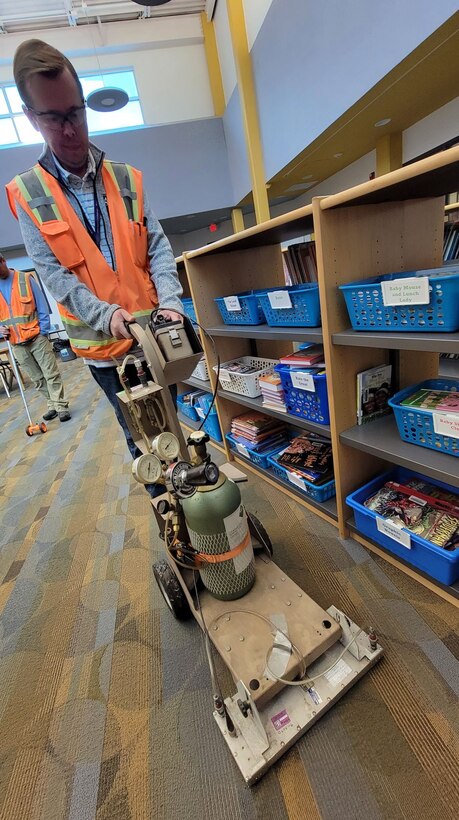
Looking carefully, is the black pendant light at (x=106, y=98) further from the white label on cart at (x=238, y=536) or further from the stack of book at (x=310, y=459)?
the white label on cart at (x=238, y=536)

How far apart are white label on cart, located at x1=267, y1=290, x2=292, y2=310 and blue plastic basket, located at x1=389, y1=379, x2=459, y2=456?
0.57 meters

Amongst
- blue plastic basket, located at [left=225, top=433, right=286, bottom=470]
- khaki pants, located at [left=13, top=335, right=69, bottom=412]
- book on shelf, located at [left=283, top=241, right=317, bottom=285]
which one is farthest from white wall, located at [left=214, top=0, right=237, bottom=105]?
blue plastic basket, located at [left=225, top=433, right=286, bottom=470]

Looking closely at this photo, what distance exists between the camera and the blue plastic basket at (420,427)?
107cm

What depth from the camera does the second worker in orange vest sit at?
1.09 m

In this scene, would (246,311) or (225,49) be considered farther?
(225,49)

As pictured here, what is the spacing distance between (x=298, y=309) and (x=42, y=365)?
321 centimetres

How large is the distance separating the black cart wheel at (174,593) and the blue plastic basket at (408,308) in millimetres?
1067

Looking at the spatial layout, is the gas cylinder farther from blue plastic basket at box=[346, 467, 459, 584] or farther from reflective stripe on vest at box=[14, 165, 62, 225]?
reflective stripe on vest at box=[14, 165, 62, 225]

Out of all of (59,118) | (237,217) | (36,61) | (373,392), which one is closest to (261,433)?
(373,392)

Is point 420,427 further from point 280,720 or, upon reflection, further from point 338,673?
point 280,720

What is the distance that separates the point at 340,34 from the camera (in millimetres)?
3168

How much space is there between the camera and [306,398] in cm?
151

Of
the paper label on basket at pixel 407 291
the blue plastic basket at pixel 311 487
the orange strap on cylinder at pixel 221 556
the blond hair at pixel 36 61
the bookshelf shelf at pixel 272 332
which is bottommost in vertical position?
the blue plastic basket at pixel 311 487

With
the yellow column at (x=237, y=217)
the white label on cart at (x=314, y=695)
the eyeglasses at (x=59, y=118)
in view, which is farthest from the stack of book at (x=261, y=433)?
the yellow column at (x=237, y=217)
